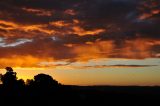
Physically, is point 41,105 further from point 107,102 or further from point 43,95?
point 107,102

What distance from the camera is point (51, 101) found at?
122m

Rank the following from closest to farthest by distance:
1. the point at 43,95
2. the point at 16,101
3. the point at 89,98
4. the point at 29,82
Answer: the point at 16,101 < the point at 43,95 < the point at 29,82 < the point at 89,98

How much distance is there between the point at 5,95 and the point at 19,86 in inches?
355

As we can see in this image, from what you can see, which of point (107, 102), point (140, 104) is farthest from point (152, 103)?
point (107, 102)

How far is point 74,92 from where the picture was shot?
134000 mm

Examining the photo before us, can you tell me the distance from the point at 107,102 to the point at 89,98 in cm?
625

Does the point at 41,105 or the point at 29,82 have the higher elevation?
the point at 29,82

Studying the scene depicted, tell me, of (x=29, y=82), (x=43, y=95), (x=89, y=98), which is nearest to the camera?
(x=43, y=95)

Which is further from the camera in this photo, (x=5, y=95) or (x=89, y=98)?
(x=89, y=98)

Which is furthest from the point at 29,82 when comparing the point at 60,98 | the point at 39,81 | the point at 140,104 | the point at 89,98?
the point at 140,104

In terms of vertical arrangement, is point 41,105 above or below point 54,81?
below

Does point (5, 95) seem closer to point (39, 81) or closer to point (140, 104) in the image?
point (39, 81)

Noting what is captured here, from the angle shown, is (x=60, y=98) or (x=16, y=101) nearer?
(x=16, y=101)

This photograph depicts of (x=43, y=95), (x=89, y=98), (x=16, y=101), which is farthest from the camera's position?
(x=89, y=98)
